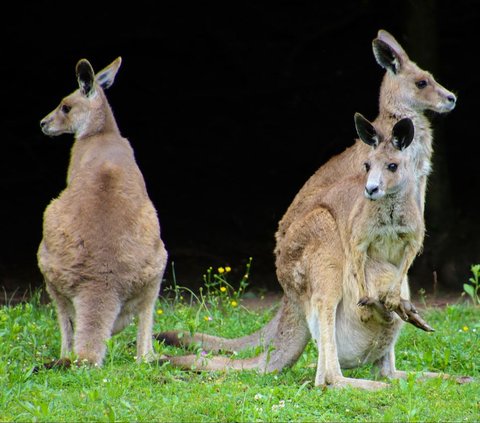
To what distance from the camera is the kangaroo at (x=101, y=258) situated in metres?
5.54

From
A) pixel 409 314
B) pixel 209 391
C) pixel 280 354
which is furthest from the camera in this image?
pixel 280 354

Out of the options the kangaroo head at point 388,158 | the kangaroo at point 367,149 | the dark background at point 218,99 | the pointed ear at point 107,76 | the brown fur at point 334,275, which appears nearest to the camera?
the kangaroo head at point 388,158

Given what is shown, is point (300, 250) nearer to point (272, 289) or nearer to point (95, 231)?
point (95, 231)

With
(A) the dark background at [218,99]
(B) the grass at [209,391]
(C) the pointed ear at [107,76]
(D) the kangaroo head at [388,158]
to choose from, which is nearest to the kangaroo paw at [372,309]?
(B) the grass at [209,391]

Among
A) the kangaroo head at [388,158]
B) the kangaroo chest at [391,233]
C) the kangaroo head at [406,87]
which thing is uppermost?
the kangaroo head at [406,87]

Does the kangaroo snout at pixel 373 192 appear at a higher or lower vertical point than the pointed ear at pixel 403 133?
lower

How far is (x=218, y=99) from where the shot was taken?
11.9 meters

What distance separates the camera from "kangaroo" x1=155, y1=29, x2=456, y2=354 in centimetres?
579

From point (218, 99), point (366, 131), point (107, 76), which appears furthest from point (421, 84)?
point (218, 99)

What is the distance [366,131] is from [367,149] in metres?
0.59

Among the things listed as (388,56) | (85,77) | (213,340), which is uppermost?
(388,56)

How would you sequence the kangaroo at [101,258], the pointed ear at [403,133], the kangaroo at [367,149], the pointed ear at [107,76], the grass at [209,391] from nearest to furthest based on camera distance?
the grass at [209,391], the pointed ear at [403,133], the kangaroo at [101,258], the kangaroo at [367,149], the pointed ear at [107,76]

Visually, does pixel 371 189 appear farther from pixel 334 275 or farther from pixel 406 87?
pixel 406 87

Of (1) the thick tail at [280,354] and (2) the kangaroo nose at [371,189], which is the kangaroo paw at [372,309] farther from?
(2) the kangaroo nose at [371,189]
